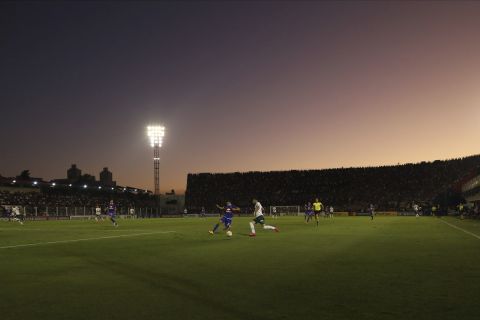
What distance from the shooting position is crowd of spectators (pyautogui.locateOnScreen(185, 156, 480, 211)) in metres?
87.1

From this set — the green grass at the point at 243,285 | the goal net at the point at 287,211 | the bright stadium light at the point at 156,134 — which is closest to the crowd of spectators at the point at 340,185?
the goal net at the point at 287,211

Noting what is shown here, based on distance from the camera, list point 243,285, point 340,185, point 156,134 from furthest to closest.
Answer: point 340,185 < point 156,134 < point 243,285

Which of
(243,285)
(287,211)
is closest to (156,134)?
(287,211)

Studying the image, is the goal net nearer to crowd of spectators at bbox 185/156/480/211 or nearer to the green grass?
crowd of spectators at bbox 185/156/480/211

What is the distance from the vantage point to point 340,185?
96.1 m

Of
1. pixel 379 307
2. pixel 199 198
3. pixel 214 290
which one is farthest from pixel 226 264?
pixel 199 198

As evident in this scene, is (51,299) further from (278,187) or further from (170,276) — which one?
(278,187)

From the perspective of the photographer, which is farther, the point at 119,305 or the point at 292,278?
the point at 292,278

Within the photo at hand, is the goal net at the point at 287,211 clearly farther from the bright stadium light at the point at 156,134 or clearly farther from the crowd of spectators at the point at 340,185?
the bright stadium light at the point at 156,134

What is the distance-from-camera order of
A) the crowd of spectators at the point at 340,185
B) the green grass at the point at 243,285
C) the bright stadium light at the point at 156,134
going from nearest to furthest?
the green grass at the point at 243,285, the bright stadium light at the point at 156,134, the crowd of spectators at the point at 340,185

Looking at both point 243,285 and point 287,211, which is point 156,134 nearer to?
point 287,211

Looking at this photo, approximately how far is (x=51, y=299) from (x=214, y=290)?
2921mm

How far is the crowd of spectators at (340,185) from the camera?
87062 millimetres

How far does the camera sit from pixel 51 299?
8.43 metres
